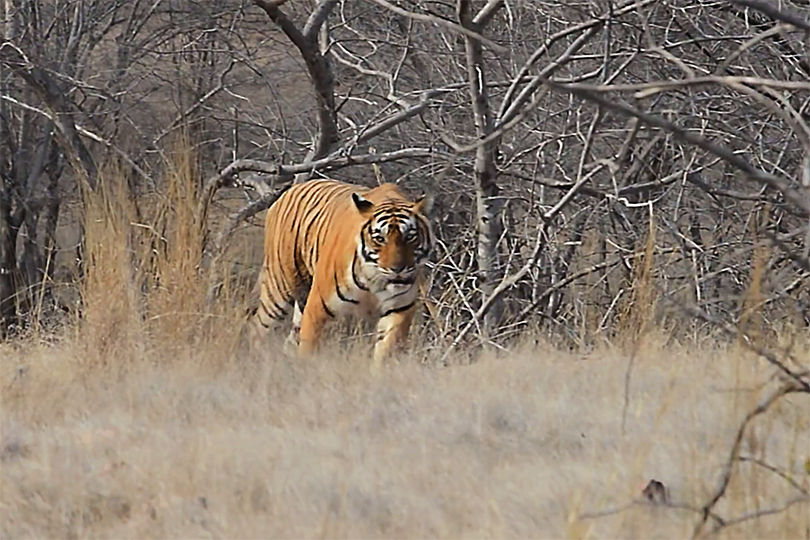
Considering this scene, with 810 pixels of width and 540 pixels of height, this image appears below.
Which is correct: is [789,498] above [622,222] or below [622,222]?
below

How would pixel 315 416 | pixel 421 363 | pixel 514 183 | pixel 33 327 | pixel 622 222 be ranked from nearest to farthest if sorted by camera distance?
pixel 315 416, pixel 421 363, pixel 33 327, pixel 622 222, pixel 514 183

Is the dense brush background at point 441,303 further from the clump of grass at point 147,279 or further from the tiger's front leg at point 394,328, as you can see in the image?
the tiger's front leg at point 394,328

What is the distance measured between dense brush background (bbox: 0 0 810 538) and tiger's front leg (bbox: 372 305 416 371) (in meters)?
0.13

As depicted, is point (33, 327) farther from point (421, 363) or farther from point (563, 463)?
point (563, 463)

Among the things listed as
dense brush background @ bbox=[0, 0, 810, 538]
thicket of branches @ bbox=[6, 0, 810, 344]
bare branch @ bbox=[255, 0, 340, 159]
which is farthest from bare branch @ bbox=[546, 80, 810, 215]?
bare branch @ bbox=[255, 0, 340, 159]

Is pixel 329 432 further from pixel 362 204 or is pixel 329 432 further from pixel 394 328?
pixel 362 204

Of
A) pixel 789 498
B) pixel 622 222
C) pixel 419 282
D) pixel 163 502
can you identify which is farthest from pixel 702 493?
pixel 622 222

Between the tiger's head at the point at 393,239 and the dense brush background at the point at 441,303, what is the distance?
1.33ft

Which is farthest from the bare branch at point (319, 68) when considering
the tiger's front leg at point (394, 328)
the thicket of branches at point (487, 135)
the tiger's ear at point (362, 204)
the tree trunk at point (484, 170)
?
the tiger's front leg at point (394, 328)

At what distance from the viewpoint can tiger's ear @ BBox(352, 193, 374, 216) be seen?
6973 millimetres

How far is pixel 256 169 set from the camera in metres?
8.73

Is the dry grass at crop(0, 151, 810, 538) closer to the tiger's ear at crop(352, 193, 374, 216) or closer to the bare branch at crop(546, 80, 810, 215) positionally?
the bare branch at crop(546, 80, 810, 215)

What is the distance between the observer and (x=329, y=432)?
4422 millimetres

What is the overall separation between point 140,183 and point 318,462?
558 cm
